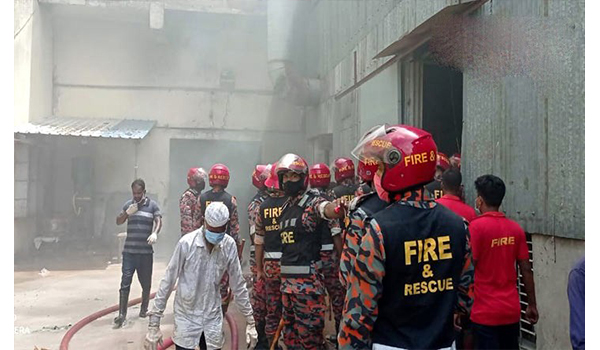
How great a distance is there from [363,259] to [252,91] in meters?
13.4

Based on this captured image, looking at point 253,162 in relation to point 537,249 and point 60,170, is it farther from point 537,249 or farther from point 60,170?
point 537,249

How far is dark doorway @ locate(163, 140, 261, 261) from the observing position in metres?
14.6

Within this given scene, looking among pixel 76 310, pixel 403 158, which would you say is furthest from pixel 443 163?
pixel 76 310

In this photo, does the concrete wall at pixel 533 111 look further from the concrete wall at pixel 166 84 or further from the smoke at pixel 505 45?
the concrete wall at pixel 166 84

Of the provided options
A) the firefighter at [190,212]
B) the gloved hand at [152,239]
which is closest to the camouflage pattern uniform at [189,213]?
the firefighter at [190,212]

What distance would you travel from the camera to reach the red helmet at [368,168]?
7.51ft

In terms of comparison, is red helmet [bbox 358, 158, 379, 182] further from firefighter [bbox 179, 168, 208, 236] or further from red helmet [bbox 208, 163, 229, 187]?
firefighter [bbox 179, 168, 208, 236]

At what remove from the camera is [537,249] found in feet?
13.7

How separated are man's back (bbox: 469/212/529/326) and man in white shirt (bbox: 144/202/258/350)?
80.6 inches

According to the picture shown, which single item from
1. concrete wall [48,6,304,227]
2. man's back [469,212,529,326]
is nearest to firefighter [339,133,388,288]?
man's back [469,212,529,326]

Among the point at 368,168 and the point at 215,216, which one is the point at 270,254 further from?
the point at 368,168

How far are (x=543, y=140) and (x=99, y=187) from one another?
1293 centimetres

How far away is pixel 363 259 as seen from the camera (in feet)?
6.86

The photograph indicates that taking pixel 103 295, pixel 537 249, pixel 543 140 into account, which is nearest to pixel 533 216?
pixel 537 249
